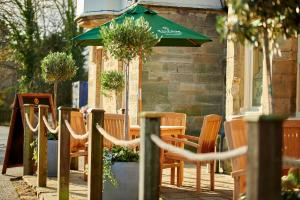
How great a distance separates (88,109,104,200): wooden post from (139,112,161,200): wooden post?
1.58 metres

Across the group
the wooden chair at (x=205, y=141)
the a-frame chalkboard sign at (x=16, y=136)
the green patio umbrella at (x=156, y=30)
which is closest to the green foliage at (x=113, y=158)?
the wooden chair at (x=205, y=141)

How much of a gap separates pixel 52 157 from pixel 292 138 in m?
4.56

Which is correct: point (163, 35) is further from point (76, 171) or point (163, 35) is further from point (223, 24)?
point (223, 24)

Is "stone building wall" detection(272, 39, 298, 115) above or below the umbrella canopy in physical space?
below

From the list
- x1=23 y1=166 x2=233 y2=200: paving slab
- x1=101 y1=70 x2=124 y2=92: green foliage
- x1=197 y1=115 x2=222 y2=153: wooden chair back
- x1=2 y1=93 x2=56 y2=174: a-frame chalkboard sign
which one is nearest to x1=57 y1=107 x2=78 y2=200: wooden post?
x1=23 y1=166 x2=233 y2=200: paving slab

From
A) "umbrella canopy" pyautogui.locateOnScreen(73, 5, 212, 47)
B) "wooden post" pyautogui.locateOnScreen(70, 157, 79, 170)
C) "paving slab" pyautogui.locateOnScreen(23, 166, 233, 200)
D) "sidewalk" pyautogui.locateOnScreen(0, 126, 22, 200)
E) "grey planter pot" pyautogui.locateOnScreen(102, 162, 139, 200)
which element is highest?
"umbrella canopy" pyautogui.locateOnScreen(73, 5, 212, 47)

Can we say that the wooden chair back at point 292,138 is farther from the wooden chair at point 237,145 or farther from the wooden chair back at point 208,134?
the wooden chair back at point 208,134

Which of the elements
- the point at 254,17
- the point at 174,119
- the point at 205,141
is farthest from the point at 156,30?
the point at 254,17

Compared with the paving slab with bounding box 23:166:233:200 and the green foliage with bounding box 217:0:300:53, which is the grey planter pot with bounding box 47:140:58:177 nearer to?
the paving slab with bounding box 23:166:233:200

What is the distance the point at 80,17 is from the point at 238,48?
8817 millimetres

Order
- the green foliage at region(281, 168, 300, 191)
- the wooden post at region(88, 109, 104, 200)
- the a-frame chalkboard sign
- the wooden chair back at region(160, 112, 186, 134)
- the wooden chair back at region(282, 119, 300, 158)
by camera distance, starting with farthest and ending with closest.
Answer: the a-frame chalkboard sign < the wooden chair back at region(160, 112, 186, 134) < the wooden chair back at region(282, 119, 300, 158) < the wooden post at region(88, 109, 104, 200) < the green foliage at region(281, 168, 300, 191)

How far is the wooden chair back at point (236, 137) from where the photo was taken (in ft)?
16.9

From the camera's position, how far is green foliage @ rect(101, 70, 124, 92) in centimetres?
1538

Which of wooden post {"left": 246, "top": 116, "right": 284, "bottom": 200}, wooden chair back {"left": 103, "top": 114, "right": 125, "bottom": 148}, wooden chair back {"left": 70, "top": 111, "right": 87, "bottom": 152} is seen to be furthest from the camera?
wooden chair back {"left": 70, "top": 111, "right": 87, "bottom": 152}
